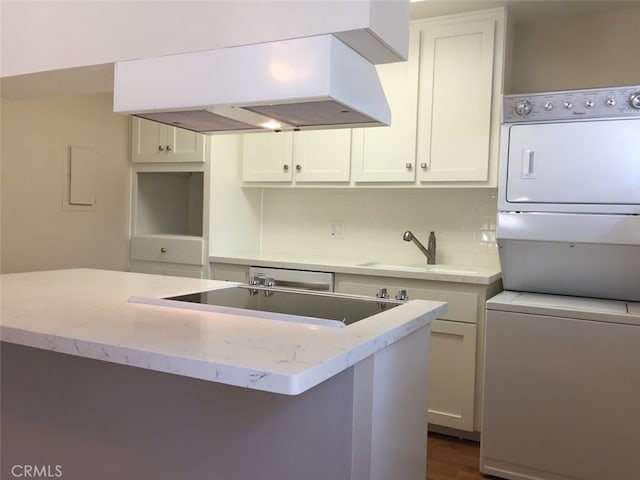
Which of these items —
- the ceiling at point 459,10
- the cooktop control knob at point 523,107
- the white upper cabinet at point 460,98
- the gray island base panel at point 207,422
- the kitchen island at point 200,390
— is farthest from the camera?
the white upper cabinet at point 460,98

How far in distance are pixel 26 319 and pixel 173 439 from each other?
20.7 inches

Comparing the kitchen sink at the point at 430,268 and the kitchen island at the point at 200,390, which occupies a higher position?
the kitchen sink at the point at 430,268

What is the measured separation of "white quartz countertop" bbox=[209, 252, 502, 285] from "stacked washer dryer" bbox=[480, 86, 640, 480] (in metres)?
0.26

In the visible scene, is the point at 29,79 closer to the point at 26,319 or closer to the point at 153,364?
the point at 26,319

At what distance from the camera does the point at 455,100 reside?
285 cm

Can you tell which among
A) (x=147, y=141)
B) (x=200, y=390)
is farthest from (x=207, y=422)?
(x=147, y=141)

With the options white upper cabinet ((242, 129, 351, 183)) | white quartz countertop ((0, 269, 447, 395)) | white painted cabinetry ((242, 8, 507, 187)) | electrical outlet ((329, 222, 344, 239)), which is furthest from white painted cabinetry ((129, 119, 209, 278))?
white quartz countertop ((0, 269, 447, 395))

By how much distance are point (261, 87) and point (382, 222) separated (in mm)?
2162

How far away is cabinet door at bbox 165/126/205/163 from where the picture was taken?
3404 mm

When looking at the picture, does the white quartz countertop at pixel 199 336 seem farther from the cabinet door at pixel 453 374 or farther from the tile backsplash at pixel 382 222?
the tile backsplash at pixel 382 222

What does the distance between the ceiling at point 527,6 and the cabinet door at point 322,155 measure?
796 millimetres

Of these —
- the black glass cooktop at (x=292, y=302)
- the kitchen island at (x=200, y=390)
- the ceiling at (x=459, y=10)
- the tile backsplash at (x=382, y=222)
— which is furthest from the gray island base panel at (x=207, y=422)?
the tile backsplash at (x=382, y=222)

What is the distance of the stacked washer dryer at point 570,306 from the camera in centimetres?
214

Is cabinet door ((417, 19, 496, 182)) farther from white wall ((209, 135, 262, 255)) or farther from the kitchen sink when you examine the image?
white wall ((209, 135, 262, 255))
